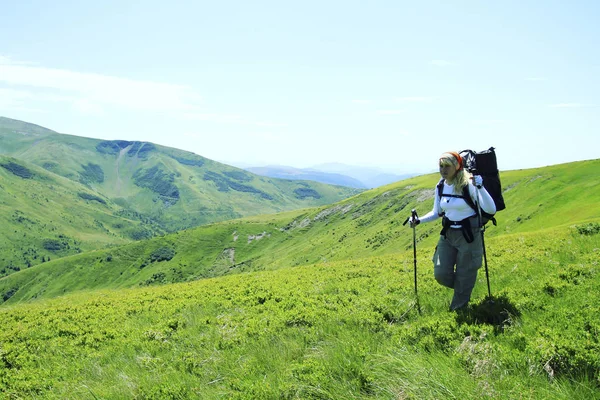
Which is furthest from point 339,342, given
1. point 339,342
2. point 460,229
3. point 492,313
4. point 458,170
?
point 458,170

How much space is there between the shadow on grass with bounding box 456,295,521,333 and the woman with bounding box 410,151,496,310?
0.47 m

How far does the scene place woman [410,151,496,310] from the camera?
8.70 m

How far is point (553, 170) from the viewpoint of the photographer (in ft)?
350

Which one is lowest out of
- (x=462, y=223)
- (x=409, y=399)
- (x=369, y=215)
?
(x=369, y=215)

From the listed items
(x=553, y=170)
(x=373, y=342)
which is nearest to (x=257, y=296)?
(x=373, y=342)

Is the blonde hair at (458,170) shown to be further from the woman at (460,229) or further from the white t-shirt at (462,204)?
the white t-shirt at (462,204)

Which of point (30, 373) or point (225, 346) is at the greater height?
point (225, 346)

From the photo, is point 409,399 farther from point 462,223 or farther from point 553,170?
point 553,170

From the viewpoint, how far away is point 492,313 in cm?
798

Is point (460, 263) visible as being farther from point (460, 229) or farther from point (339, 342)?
point (339, 342)

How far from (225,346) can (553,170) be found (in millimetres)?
124871

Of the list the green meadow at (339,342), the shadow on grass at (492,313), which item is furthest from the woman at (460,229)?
the green meadow at (339,342)

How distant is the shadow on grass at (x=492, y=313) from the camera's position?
24.7ft

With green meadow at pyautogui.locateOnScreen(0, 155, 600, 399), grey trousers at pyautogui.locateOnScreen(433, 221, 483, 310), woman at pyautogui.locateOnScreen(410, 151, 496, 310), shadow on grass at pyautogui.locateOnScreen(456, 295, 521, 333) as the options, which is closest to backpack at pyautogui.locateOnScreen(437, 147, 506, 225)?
woman at pyautogui.locateOnScreen(410, 151, 496, 310)
